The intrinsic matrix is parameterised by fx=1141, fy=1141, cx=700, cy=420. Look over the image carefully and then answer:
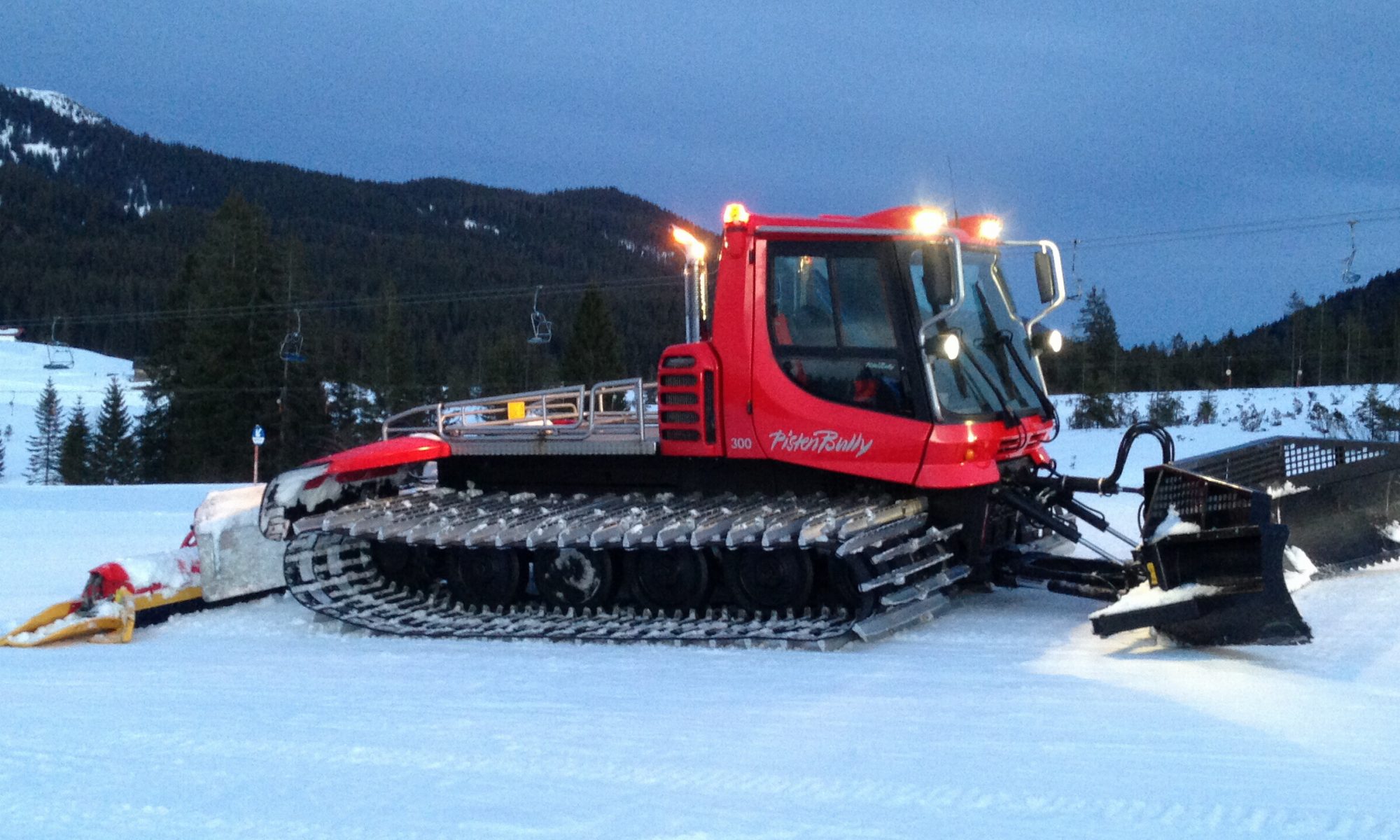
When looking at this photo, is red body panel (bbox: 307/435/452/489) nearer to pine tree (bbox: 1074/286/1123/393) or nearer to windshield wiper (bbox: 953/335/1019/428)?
windshield wiper (bbox: 953/335/1019/428)

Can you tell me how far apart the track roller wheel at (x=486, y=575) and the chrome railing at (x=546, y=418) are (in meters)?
0.96

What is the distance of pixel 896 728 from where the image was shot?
193 inches

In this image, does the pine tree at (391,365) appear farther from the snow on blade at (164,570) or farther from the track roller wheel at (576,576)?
the track roller wheel at (576,576)

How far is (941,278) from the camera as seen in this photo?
22.0ft

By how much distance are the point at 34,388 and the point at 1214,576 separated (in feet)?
355

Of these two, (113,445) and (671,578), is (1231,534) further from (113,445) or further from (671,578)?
(113,445)

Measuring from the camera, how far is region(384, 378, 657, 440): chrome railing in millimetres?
8172

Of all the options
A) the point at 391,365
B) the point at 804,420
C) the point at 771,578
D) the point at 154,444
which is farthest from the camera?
the point at 154,444

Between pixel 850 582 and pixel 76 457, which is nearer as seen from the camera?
pixel 850 582

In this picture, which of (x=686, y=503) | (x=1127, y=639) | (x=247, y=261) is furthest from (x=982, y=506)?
(x=247, y=261)

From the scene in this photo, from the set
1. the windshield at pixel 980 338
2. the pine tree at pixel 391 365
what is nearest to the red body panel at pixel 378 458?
the windshield at pixel 980 338

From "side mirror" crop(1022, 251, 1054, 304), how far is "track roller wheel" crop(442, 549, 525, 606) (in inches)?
159

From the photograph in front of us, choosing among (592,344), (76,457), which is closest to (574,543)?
(592,344)

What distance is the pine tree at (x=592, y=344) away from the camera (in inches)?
1800
